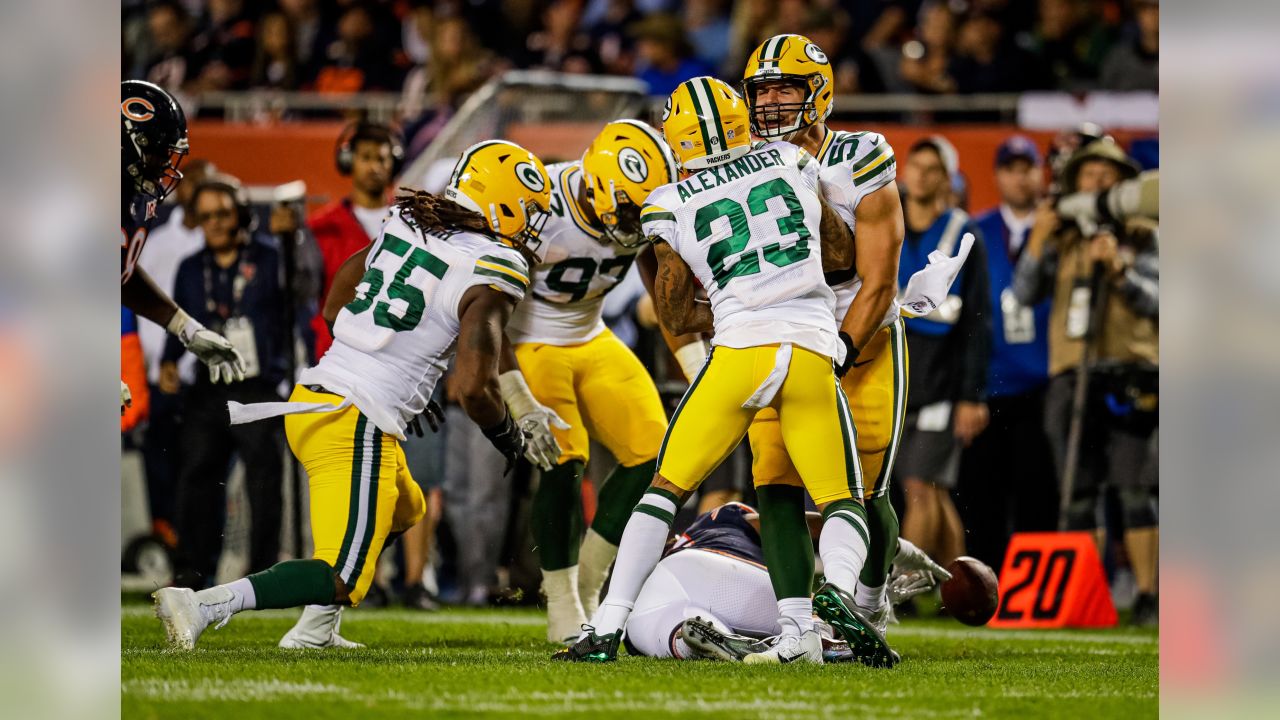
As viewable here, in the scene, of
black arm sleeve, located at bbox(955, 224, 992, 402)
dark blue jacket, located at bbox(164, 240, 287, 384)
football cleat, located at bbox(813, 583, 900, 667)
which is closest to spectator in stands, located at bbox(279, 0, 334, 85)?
dark blue jacket, located at bbox(164, 240, 287, 384)

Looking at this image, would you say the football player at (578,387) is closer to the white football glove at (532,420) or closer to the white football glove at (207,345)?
the white football glove at (532,420)

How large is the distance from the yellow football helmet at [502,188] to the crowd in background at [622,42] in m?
4.74

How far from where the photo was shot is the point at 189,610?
488 cm

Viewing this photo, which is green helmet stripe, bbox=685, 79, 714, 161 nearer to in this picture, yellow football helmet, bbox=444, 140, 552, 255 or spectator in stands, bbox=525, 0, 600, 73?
yellow football helmet, bbox=444, 140, 552, 255

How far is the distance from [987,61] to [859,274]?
221 inches

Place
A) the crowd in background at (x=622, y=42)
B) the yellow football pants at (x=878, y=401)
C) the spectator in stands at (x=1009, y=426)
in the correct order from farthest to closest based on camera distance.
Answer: the crowd in background at (x=622, y=42), the spectator in stands at (x=1009, y=426), the yellow football pants at (x=878, y=401)

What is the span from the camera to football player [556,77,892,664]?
16.0 feet

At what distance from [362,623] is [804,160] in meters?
2.99

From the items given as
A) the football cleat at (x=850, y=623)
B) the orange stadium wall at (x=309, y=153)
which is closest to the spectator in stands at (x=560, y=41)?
the orange stadium wall at (x=309, y=153)

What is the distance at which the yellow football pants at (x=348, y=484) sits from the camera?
16.8 feet
